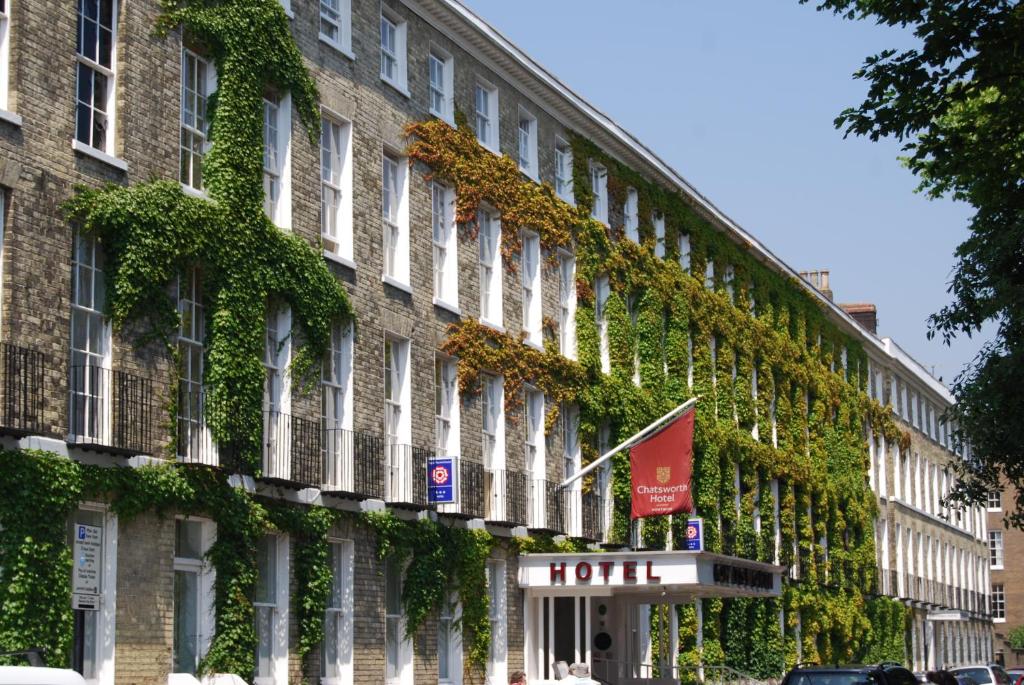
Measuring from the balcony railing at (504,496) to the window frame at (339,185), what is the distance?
22.1ft

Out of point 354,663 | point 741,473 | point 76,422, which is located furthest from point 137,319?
point 741,473

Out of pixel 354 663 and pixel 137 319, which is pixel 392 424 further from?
pixel 137 319

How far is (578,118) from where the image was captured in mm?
42781

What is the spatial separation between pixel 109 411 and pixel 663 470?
16.1m

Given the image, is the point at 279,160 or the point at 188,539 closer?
the point at 188,539

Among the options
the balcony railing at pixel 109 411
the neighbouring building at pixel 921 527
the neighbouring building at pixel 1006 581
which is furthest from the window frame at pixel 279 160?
the neighbouring building at pixel 1006 581

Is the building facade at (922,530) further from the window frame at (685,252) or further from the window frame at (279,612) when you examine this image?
the window frame at (279,612)

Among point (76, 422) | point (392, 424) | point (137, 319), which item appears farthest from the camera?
point (392, 424)

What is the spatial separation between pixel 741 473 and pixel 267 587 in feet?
88.3

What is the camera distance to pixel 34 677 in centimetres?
1147

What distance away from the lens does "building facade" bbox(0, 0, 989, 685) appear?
2409cm

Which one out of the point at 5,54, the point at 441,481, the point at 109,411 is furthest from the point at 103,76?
the point at 441,481

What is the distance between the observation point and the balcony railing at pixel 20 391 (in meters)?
22.3

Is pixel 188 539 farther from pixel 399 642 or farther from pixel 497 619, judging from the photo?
pixel 497 619
